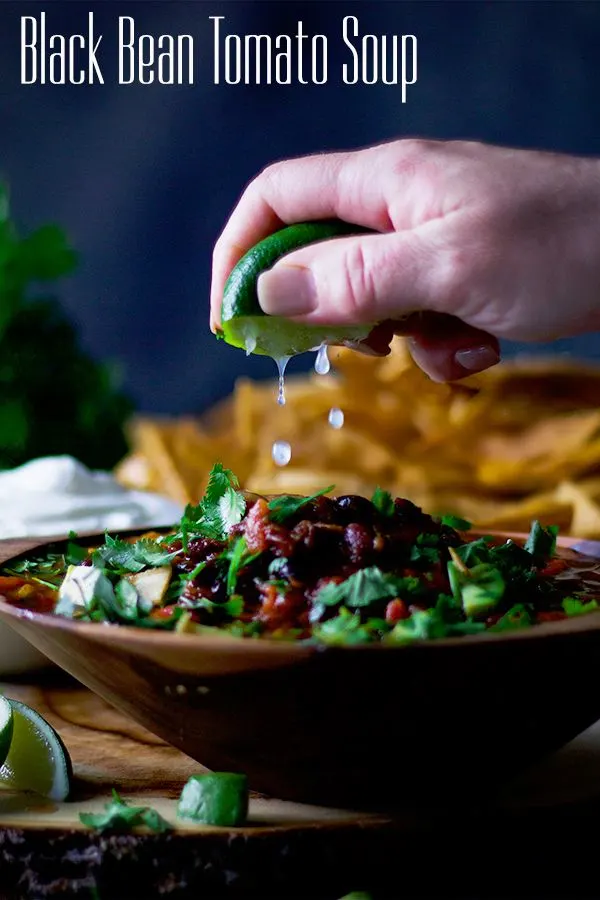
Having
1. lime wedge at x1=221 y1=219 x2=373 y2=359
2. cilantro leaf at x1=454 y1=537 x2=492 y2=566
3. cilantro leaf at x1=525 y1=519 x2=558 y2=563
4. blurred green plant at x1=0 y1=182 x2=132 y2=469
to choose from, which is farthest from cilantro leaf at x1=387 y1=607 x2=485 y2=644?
blurred green plant at x1=0 y1=182 x2=132 y2=469

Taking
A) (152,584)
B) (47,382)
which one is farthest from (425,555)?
(47,382)

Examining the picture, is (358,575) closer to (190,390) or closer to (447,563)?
(447,563)

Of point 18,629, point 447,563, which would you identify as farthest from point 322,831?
point 18,629

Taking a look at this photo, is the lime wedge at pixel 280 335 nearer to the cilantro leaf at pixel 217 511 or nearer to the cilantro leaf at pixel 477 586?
the cilantro leaf at pixel 217 511

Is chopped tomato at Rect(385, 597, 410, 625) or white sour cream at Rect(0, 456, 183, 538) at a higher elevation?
chopped tomato at Rect(385, 597, 410, 625)

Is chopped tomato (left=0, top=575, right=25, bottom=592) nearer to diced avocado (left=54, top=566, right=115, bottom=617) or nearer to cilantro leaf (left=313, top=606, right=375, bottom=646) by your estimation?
diced avocado (left=54, top=566, right=115, bottom=617)
